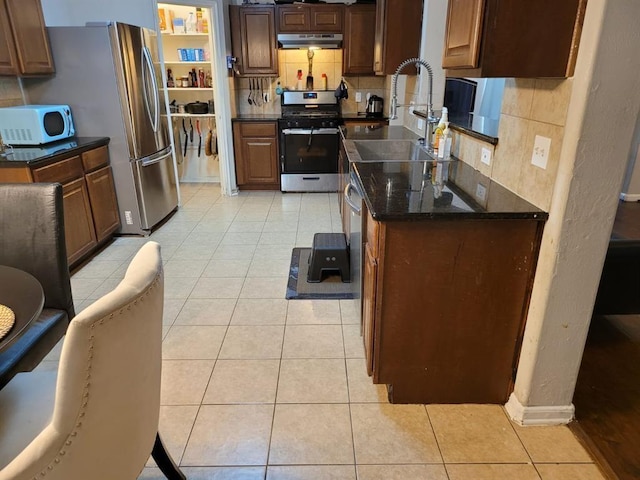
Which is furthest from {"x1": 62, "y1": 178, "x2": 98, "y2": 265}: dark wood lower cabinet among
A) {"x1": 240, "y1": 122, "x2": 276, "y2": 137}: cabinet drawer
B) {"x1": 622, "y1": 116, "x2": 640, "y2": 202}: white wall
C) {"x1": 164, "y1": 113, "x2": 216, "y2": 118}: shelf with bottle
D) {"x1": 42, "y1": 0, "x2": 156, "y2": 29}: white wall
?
{"x1": 622, "y1": 116, "x2": 640, "y2": 202}: white wall

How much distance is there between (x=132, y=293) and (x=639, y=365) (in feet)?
7.63

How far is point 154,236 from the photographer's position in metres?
3.86

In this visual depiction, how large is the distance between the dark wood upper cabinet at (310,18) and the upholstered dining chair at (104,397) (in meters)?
4.42

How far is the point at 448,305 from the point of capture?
1684 millimetres

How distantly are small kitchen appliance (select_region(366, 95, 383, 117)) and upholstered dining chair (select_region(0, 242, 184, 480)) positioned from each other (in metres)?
4.50

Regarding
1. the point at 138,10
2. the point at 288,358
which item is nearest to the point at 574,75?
the point at 288,358

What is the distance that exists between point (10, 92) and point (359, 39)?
345cm

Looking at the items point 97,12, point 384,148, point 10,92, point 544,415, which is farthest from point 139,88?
point 544,415

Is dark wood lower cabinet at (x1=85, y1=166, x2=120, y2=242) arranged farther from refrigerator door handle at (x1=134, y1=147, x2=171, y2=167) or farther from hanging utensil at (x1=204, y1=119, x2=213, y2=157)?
hanging utensil at (x1=204, y1=119, x2=213, y2=157)

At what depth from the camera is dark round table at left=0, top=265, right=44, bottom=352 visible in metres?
1.06

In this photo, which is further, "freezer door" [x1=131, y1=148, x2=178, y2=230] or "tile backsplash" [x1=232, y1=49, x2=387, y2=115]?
"tile backsplash" [x1=232, y1=49, x2=387, y2=115]

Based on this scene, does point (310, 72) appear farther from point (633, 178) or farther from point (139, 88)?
point (633, 178)

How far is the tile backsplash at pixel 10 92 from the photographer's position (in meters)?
3.20

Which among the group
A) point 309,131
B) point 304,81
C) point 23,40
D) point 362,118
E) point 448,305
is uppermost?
point 23,40
